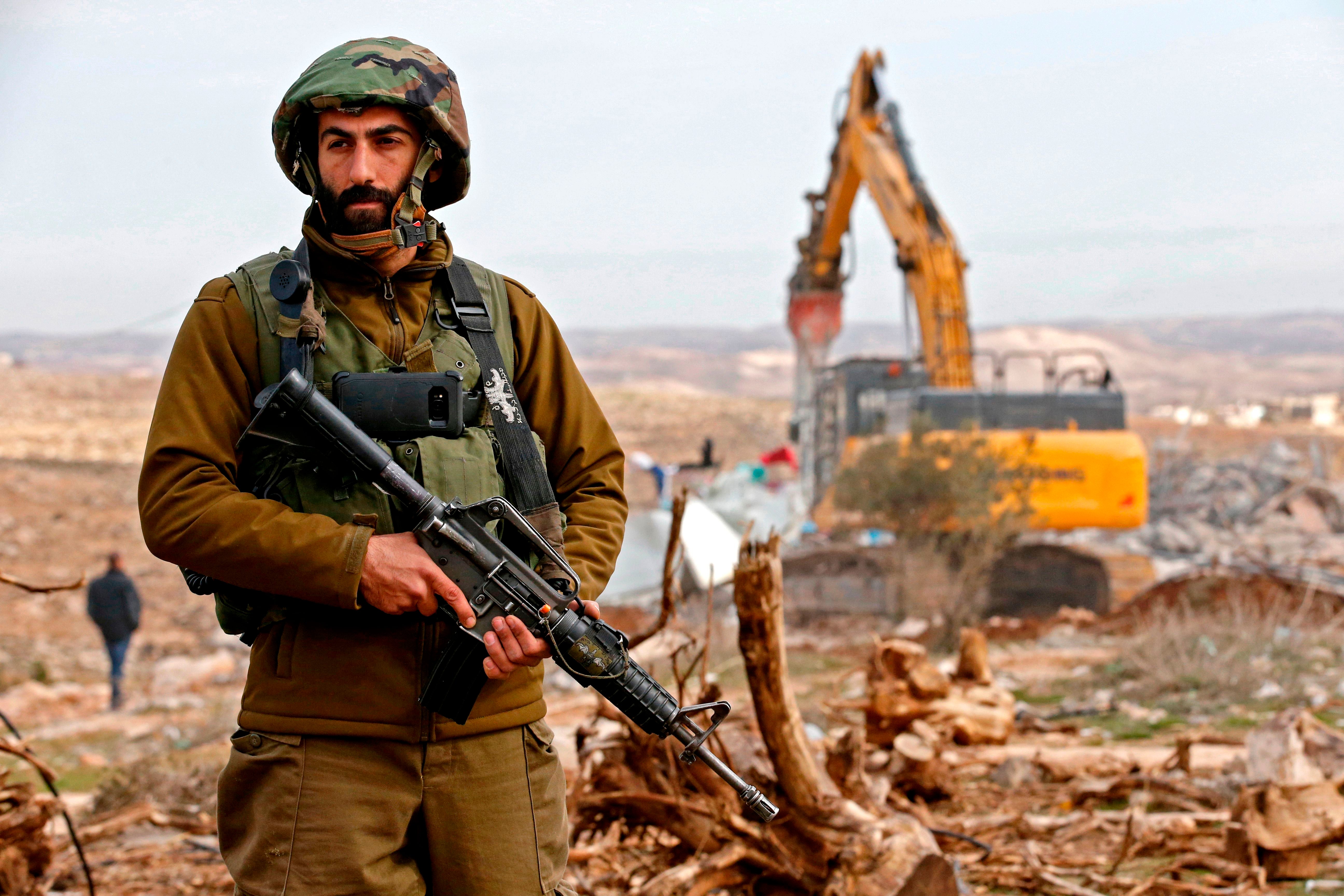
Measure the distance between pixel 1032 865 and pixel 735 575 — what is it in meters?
1.50

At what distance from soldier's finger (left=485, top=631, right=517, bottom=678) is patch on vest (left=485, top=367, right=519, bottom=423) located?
0.39 m

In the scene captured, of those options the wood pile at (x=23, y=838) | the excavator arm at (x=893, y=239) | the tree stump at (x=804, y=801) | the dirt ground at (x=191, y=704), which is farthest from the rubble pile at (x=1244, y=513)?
the wood pile at (x=23, y=838)

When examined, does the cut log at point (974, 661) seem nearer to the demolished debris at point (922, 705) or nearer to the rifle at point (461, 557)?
the demolished debris at point (922, 705)

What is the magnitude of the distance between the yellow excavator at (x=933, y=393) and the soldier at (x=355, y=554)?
10120 millimetres

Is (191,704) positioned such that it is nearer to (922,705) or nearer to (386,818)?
(922,705)

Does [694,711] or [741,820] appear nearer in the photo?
[694,711]

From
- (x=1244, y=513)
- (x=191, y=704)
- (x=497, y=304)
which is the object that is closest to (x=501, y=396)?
(x=497, y=304)

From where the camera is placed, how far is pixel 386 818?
2.03 meters

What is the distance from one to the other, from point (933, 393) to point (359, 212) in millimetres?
10732

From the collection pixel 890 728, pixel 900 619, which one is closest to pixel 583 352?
pixel 900 619

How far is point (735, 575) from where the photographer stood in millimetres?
3301

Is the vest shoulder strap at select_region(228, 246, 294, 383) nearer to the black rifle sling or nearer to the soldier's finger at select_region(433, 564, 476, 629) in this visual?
the black rifle sling

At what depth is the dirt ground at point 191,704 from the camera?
4668 millimetres

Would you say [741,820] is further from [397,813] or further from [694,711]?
[397,813]
